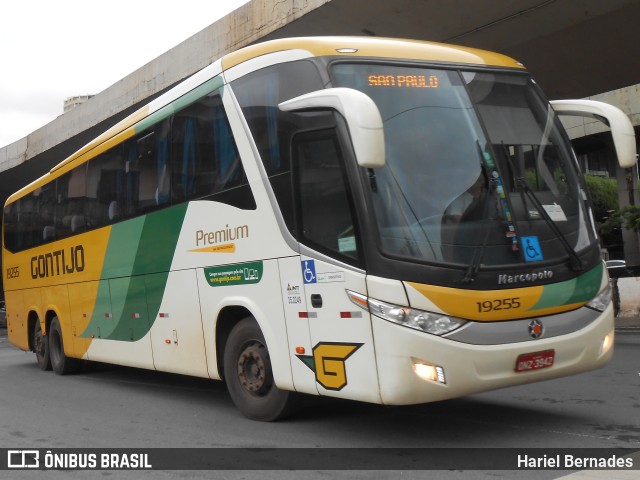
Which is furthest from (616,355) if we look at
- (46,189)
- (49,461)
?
(46,189)

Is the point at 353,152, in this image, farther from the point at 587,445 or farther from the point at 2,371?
the point at 2,371

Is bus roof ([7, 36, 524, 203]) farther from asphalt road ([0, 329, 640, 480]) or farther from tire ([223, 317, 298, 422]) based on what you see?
asphalt road ([0, 329, 640, 480])

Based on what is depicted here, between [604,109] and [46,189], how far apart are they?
10478 mm

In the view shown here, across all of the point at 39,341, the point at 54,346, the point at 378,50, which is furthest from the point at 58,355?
the point at 378,50

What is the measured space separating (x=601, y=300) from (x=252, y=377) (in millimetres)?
3231

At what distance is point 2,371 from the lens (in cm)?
1542

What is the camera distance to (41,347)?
14969 mm

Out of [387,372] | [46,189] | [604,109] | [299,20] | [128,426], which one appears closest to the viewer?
[387,372]

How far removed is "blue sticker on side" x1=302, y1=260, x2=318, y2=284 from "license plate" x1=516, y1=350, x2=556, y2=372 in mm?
1732

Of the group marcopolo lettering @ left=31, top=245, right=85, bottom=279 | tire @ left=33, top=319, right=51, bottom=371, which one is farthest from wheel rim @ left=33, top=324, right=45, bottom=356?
marcopolo lettering @ left=31, top=245, right=85, bottom=279

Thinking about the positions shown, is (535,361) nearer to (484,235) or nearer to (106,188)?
(484,235)

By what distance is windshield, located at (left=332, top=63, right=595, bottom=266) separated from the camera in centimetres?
621

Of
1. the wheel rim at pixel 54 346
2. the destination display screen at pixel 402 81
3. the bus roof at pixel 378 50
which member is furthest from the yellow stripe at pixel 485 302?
the wheel rim at pixel 54 346

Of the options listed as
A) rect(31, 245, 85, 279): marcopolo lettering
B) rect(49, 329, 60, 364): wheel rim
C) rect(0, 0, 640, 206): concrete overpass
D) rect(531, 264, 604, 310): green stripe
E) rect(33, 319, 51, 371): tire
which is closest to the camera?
rect(531, 264, 604, 310): green stripe
